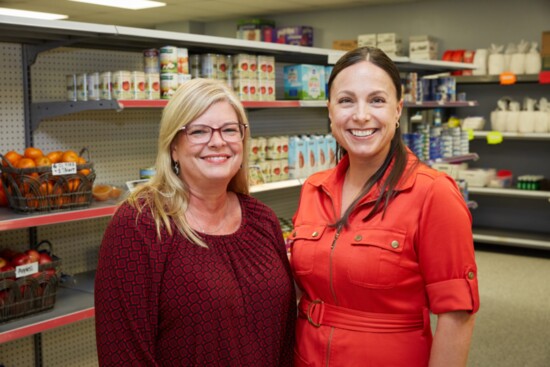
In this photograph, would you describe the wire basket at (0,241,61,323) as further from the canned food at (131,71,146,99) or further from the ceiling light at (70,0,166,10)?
the ceiling light at (70,0,166,10)

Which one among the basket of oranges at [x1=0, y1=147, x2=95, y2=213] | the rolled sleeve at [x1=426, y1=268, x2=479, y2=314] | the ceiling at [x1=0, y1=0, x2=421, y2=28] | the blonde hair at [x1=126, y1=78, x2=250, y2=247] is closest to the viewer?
the rolled sleeve at [x1=426, y1=268, x2=479, y2=314]

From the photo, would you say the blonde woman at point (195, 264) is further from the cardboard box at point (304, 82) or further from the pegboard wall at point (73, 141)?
the cardboard box at point (304, 82)

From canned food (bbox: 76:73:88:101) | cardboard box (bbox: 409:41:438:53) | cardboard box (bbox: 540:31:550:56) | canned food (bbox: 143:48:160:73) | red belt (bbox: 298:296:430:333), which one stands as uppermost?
cardboard box (bbox: 409:41:438:53)

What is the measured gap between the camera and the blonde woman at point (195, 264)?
172cm

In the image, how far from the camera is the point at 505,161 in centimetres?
857

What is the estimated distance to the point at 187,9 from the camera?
10.1 meters

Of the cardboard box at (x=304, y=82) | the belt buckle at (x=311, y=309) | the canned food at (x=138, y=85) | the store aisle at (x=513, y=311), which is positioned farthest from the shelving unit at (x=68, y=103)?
the store aisle at (x=513, y=311)

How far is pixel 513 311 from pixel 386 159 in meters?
4.23

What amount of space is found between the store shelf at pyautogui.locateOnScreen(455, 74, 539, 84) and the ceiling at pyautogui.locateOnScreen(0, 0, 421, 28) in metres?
1.78

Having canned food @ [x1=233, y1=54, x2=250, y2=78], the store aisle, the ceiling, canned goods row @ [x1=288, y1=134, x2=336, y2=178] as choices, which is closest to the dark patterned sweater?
canned food @ [x1=233, y1=54, x2=250, y2=78]

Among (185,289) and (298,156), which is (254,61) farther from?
(185,289)

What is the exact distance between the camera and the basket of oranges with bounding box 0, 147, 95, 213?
296 cm

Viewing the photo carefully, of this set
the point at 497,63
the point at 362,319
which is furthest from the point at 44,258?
the point at 497,63

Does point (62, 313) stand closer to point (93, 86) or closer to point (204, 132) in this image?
point (93, 86)
